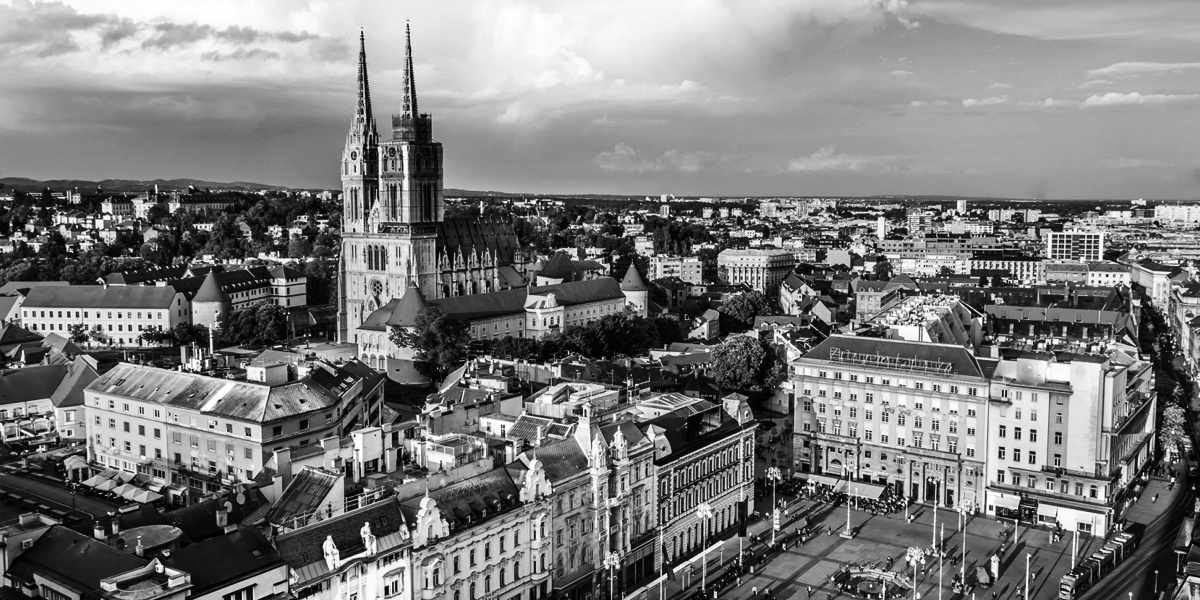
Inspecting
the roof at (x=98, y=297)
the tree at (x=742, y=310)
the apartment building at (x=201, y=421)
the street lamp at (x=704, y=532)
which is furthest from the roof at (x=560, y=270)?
the street lamp at (x=704, y=532)

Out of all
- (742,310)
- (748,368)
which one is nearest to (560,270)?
(742,310)

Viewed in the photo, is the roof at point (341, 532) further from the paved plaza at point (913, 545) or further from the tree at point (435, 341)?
the tree at point (435, 341)

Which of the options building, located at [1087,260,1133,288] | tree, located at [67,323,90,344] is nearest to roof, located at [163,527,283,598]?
tree, located at [67,323,90,344]

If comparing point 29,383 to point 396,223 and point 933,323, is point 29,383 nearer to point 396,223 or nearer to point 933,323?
point 396,223

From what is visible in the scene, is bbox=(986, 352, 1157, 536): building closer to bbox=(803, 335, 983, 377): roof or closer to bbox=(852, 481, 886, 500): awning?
bbox=(803, 335, 983, 377): roof

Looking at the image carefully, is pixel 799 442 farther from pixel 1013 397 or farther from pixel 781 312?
pixel 781 312
